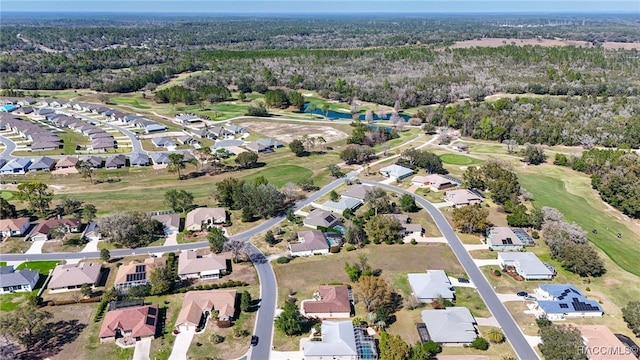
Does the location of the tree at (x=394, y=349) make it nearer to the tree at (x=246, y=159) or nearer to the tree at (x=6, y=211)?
the tree at (x=246, y=159)

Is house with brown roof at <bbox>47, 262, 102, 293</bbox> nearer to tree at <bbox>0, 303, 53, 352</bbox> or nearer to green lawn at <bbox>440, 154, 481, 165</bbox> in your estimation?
tree at <bbox>0, 303, 53, 352</bbox>

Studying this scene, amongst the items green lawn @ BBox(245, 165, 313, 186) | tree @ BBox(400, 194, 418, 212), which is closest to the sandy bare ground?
green lawn @ BBox(245, 165, 313, 186)

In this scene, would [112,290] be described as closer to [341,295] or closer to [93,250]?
[93,250]

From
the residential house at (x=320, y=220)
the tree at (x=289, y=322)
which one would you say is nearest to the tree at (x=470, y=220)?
the residential house at (x=320, y=220)

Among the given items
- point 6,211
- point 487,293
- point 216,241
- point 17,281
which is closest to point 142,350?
point 216,241

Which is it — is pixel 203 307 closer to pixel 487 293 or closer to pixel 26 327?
pixel 26 327

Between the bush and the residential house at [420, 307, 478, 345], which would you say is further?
the residential house at [420, 307, 478, 345]
